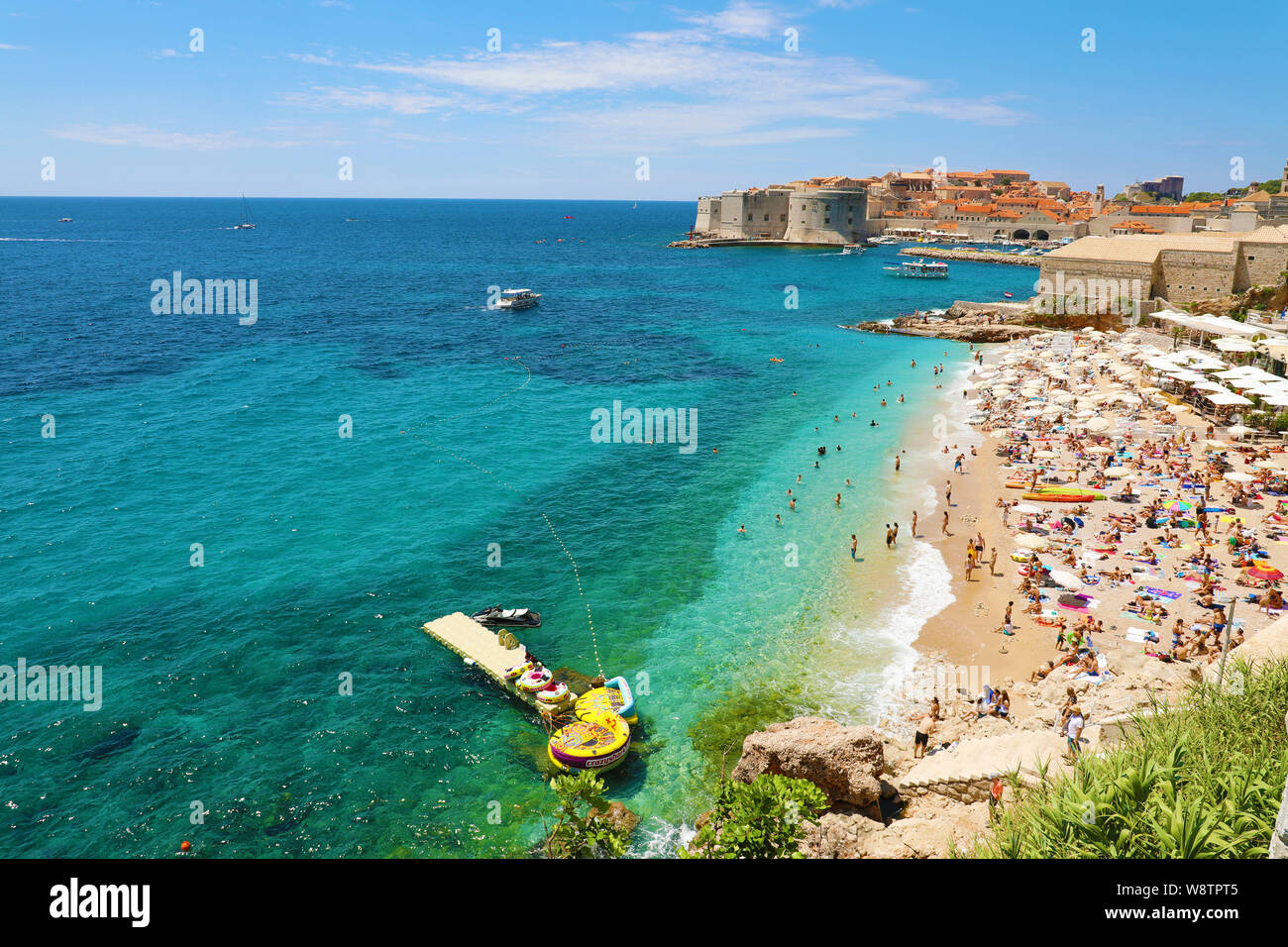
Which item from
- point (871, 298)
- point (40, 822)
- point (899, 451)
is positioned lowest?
point (40, 822)

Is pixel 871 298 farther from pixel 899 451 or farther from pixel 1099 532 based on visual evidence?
pixel 1099 532

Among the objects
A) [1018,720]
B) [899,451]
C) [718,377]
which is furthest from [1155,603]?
[718,377]

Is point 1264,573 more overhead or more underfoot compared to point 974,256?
more underfoot

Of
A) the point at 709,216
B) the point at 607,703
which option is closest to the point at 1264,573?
the point at 607,703

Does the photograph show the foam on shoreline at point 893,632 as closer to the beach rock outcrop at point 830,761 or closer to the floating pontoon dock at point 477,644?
the beach rock outcrop at point 830,761

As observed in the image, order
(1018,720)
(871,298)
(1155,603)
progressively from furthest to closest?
(871,298) → (1155,603) → (1018,720)

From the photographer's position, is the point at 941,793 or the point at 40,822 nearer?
the point at 941,793

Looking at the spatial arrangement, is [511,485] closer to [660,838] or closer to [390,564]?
[390,564]
